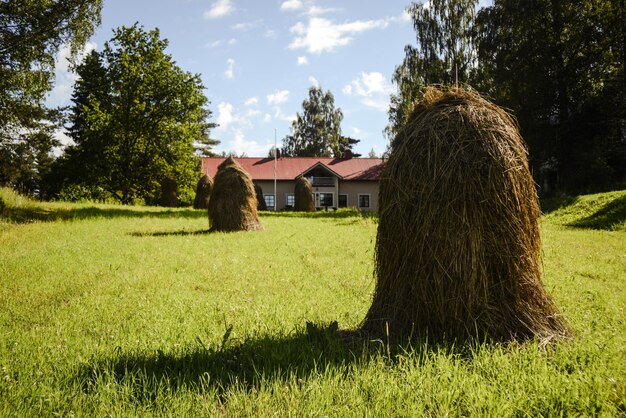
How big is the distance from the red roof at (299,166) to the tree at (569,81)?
19.5 metres

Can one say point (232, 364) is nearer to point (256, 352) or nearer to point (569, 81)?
point (256, 352)

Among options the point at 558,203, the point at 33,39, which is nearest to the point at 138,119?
the point at 33,39

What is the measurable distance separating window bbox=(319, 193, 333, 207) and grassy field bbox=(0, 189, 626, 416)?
41.3 m

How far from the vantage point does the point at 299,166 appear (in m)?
50.2

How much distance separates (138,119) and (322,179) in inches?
960

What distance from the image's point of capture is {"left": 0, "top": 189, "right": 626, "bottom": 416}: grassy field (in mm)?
2859

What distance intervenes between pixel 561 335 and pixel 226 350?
320cm

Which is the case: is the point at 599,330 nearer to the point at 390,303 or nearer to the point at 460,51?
the point at 390,303

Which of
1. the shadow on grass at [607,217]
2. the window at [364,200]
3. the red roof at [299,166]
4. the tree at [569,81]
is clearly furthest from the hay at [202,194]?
the shadow on grass at [607,217]

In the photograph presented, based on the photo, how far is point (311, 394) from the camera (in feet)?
9.57

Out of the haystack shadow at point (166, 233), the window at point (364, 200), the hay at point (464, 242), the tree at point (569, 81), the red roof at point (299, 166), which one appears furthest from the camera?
the window at point (364, 200)

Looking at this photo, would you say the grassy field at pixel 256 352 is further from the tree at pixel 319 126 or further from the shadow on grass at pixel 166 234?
the tree at pixel 319 126

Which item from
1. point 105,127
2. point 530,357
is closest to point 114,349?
point 530,357

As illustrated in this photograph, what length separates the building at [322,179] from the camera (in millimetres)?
49000
